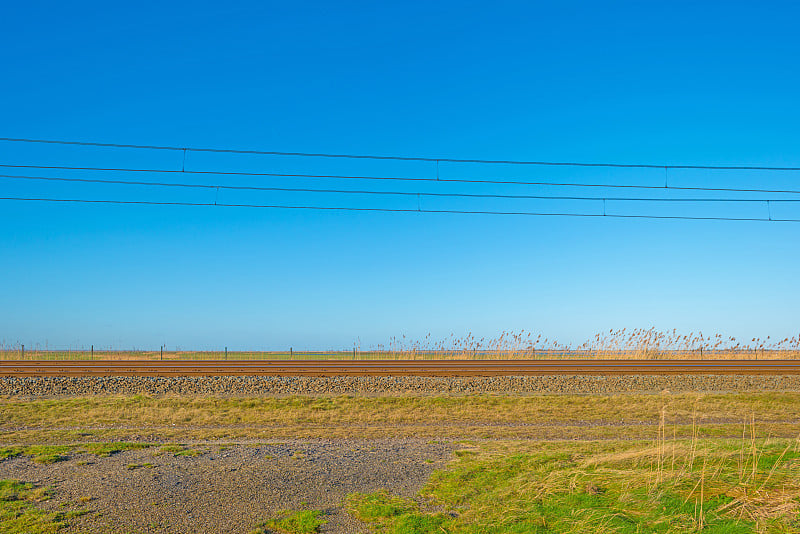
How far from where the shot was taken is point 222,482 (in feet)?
27.8

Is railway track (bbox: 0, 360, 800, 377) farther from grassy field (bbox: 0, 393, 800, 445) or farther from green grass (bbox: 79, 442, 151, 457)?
green grass (bbox: 79, 442, 151, 457)

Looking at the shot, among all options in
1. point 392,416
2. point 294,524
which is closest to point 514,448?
point 294,524

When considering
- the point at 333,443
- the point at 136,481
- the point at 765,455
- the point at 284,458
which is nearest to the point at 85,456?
the point at 136,481

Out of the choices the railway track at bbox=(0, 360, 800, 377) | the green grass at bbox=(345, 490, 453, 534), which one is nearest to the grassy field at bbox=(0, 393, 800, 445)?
the railway track at bbox=(0, 360, 800, 377)

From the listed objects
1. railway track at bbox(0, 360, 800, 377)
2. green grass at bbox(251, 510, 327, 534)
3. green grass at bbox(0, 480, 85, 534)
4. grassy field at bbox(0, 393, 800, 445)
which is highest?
railway track at bbox(0, 360, 800, 377)

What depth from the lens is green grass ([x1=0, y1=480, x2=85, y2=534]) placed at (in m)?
6.34

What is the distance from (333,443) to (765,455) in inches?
310

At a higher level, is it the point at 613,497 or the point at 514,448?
the point at 613,497

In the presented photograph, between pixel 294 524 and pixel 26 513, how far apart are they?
3.26 meters

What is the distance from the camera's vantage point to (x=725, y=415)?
54.3ft

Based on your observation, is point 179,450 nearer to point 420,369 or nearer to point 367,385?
point 367,385

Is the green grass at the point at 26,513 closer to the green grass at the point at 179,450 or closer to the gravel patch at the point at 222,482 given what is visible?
the gravel patch at the point at 222,482

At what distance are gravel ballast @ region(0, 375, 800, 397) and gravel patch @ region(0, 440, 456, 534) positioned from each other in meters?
9.74

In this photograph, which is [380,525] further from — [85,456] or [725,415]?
[725,415]
